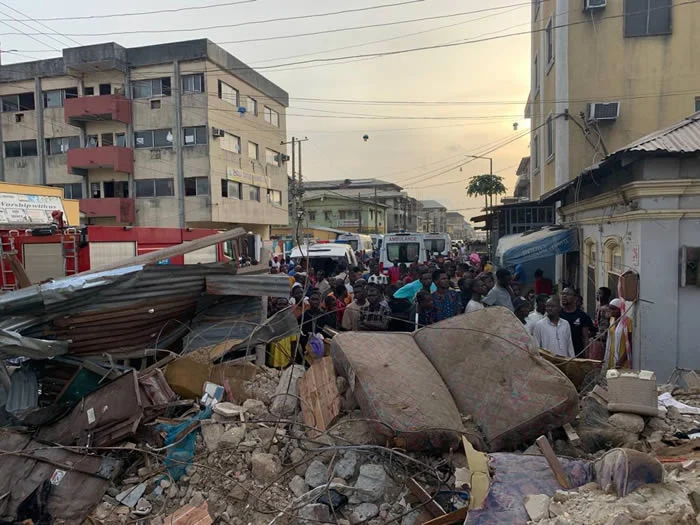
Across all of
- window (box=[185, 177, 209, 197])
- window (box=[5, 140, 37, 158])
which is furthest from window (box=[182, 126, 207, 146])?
window (box=[5, 140, 37, 158])

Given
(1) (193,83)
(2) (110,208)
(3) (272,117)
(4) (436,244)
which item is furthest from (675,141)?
(3) (272,117)

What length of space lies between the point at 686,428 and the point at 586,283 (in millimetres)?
6806

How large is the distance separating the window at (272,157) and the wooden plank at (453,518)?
36.6m

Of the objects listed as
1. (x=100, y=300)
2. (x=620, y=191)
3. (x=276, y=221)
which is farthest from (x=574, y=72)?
(x=276, y=221)

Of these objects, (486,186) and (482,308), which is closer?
(482,308)

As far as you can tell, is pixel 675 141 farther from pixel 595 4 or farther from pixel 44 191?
pixel 44 191

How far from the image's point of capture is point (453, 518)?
3322mm

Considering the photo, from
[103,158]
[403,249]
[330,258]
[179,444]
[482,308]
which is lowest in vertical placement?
[179,444]

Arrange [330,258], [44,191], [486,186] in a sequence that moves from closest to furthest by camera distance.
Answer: [44,191] < [330,258] < [486,186]

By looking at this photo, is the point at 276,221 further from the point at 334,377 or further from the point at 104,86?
the point at 334,377

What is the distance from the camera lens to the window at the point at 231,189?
32.4 meters

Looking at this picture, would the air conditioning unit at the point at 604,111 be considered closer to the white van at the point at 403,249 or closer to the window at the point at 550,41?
the window at the point at 550,41

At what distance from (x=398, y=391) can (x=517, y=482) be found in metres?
1.15

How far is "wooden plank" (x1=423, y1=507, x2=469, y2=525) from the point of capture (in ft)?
10.8
